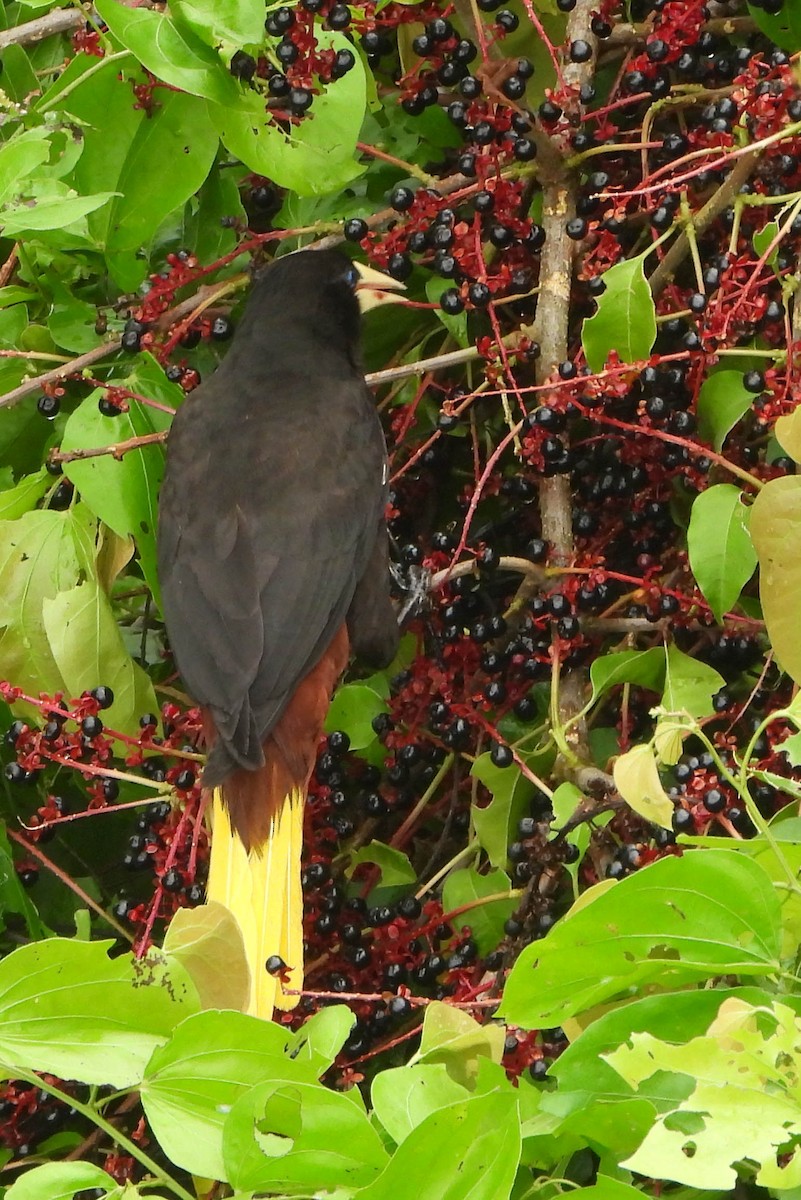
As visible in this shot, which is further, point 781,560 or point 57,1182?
point 781,560

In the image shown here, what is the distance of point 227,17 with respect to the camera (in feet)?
5.81

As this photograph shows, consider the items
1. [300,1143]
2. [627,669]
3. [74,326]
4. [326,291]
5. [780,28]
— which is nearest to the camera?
[300,1143]

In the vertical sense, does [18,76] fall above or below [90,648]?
above

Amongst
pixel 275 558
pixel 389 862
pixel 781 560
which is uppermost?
pixel 781 560

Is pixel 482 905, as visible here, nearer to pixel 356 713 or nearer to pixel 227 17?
pixel 356 713

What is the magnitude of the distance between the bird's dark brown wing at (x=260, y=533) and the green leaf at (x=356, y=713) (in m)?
0.10

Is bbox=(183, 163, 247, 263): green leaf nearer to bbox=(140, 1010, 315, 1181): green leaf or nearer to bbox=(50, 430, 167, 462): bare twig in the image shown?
bbox=(50, 430, 167, 462): bare twig

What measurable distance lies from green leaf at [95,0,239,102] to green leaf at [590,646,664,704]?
837 mm

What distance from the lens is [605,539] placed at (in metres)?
2.01

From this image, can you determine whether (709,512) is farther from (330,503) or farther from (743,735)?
(330,503)

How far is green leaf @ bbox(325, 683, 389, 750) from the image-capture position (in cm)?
208

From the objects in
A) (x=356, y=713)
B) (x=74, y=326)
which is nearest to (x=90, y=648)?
(x=356, y=713)

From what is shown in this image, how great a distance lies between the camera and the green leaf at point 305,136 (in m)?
1.99

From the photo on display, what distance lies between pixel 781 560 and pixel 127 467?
3.16 ft
